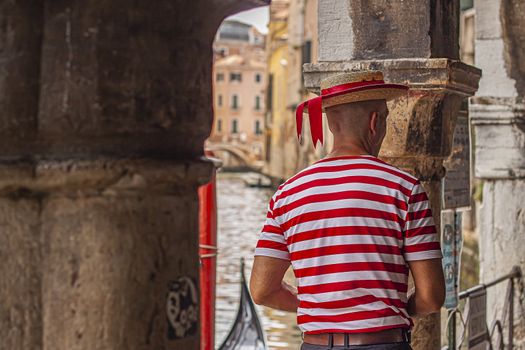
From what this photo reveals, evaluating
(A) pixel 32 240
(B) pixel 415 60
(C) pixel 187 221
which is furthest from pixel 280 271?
(B) pixel 415 60

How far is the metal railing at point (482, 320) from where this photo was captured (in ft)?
14.2

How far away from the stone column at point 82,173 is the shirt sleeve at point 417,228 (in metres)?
0.71

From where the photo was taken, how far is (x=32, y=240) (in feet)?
4.31

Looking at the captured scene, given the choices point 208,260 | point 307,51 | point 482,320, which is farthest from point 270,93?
point 482,320

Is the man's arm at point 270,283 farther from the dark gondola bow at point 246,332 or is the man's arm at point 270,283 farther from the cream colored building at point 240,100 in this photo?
the cream colored building at point 240,100

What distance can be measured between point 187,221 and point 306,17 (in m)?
27.1

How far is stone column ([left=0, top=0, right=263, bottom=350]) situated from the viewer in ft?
4.26

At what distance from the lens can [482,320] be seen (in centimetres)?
471

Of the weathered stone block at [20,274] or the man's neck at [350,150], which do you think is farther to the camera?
the man's neck at [350,150]

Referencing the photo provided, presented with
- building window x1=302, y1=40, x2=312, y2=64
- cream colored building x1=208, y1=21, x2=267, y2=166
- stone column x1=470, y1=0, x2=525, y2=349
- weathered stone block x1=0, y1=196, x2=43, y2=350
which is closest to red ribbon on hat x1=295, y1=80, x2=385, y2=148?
weathered stone block x1=0, y1=196, x2=43, y2=350

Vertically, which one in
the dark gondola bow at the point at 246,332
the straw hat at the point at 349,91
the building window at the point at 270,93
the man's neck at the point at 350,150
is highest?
the building window at the point at 270,93

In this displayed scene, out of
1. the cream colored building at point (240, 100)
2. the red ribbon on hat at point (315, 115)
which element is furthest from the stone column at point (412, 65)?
the cream colored building at point (240, 100)

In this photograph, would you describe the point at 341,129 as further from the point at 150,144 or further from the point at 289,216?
the point at 150,144

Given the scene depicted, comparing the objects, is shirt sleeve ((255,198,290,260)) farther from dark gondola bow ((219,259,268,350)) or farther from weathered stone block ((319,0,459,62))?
dark gondola bow ((219,259,268,350))
